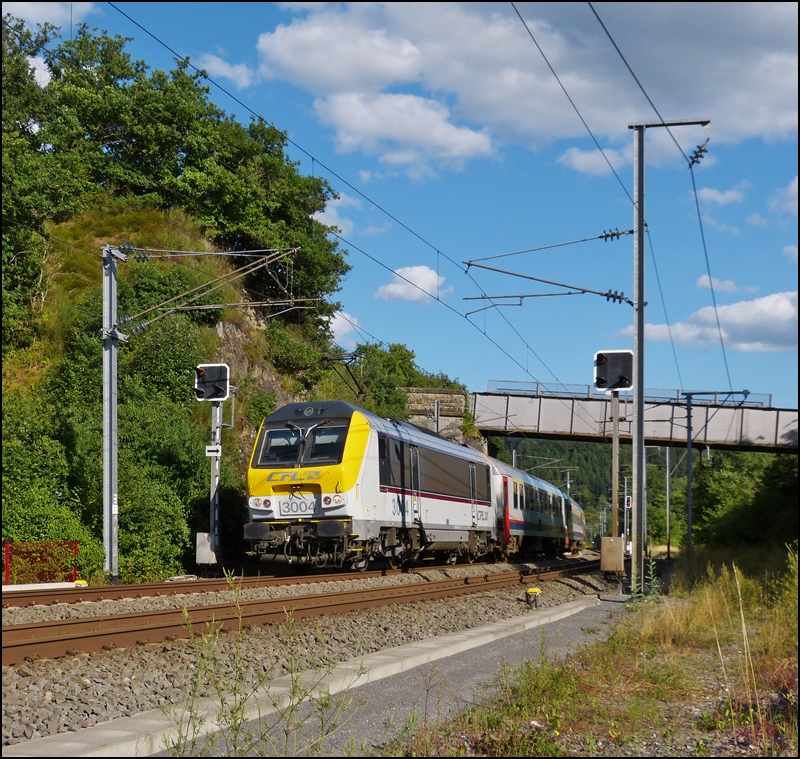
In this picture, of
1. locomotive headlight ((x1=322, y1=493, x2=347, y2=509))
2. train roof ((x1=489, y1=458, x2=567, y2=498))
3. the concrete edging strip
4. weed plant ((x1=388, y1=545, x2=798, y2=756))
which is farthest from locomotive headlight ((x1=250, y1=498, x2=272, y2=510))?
train roof ((x1=489, y1=458, x2=567, y2=498))

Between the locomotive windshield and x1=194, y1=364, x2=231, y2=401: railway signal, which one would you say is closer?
the locomotive windshield

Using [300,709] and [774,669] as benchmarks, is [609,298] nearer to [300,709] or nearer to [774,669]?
[774,669]

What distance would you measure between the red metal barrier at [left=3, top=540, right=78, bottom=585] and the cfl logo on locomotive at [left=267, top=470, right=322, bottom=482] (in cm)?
454

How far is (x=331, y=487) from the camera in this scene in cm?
1853

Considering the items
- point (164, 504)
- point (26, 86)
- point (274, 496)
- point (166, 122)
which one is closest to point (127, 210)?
point (166, 122)

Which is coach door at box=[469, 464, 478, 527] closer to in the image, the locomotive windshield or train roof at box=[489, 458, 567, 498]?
train roof at box=[489, 458, 567, 498]

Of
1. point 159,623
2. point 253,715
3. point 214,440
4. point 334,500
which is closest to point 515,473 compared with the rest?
point 214,440

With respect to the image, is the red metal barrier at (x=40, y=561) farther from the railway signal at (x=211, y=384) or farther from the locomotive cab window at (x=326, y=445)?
the locomotive cab window at (x=326, y=445)

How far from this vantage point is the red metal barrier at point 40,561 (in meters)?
18.2

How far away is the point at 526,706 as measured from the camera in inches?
286

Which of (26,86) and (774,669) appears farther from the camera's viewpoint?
(26,86)

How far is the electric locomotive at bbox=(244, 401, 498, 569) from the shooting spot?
1867 centimetres

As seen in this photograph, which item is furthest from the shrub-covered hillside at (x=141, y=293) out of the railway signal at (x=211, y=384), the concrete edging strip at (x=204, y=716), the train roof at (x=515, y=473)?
the concrete edging strip at (x=204, y=716)

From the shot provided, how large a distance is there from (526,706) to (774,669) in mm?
2873
